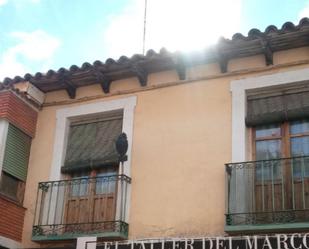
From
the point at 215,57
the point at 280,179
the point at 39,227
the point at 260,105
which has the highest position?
the point at 215,57

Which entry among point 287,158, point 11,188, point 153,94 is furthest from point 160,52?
point 11,188

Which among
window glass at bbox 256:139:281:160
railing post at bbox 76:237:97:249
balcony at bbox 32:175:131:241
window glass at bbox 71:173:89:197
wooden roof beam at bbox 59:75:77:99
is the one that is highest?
wooden roof beam at bbox 59:75:77:99

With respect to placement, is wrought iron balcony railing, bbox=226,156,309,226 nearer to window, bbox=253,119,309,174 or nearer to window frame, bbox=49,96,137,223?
window, bbox=253,119,309,174

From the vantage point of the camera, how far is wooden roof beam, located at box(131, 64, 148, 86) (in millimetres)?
10148

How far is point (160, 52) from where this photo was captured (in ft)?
32.2

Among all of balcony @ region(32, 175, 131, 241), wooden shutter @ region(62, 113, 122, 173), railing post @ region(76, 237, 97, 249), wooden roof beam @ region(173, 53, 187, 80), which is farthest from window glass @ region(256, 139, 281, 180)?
railing post @ region(76, 237, 97, 249)

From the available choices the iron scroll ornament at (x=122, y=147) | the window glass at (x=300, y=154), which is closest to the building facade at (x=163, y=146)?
the window glass at (x=300, y=154)

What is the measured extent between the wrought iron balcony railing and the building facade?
0.02 meters

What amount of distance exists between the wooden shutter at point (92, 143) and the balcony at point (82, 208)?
358 mm

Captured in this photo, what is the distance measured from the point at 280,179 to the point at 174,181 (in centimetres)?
171

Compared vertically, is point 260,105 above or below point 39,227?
above

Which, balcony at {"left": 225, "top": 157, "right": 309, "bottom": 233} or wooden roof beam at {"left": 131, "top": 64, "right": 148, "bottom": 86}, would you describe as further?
wooden roof beam at {"left": 131, "top": 64, "right": 148, "bottom": 86}

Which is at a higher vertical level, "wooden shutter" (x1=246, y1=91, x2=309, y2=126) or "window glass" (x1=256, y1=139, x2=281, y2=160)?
"wooden shutter" (x1=246, y1=91, x2=309, y2=126)

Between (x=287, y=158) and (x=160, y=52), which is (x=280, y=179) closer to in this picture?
(x=287, y=158)
